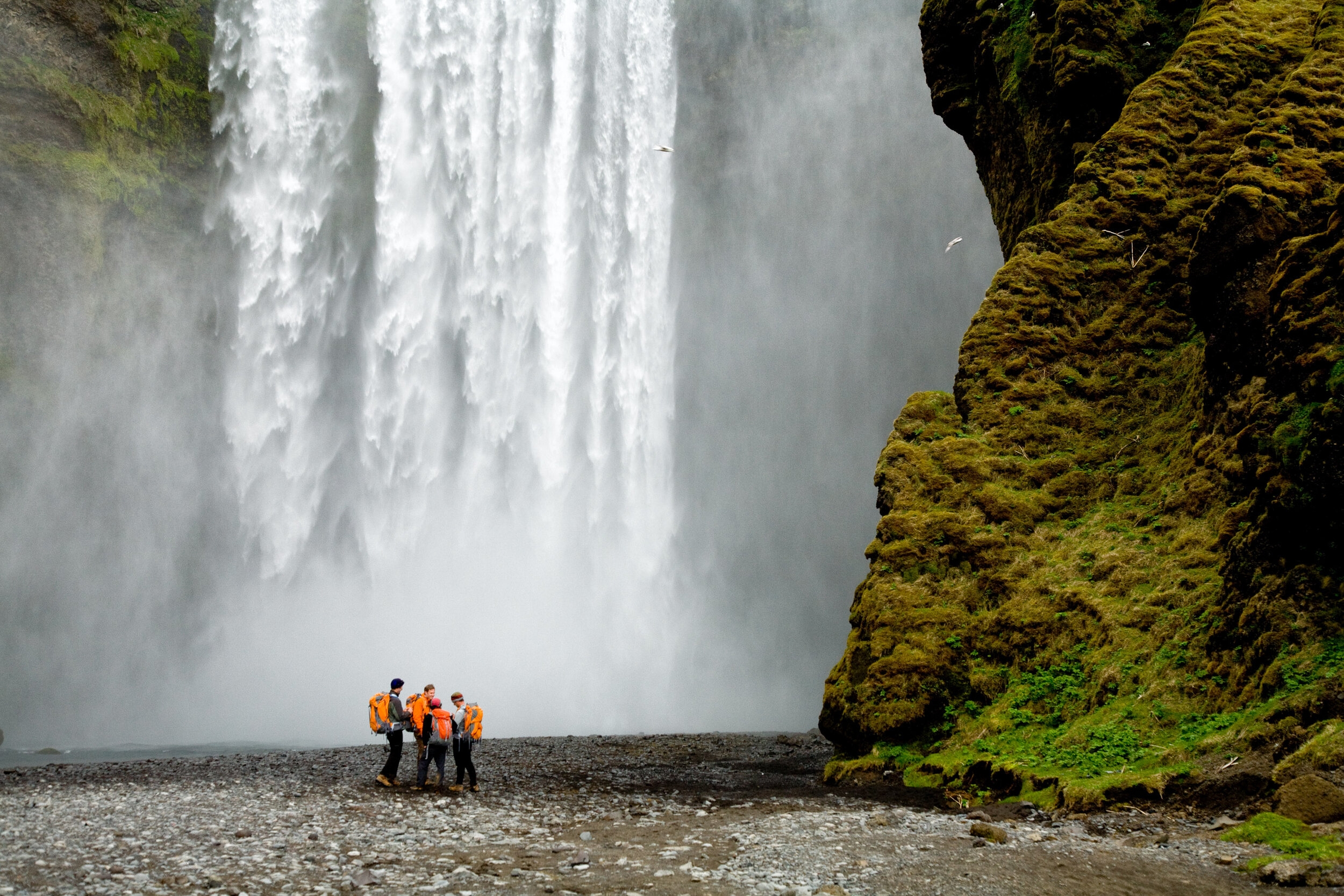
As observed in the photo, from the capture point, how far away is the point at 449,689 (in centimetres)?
2919

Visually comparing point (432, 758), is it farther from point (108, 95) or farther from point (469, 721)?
point (108, 95)

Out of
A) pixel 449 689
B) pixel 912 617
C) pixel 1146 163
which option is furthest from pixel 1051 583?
pixel 449 689

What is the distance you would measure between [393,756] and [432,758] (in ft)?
2.30

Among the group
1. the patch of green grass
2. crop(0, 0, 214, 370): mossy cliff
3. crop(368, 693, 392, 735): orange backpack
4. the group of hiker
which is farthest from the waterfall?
the patch of green grass

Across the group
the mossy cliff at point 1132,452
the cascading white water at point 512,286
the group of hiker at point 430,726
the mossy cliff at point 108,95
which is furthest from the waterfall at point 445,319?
the mossy cliff at point 1132,452

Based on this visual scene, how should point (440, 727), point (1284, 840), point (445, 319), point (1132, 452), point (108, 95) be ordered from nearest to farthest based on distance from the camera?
point (1284, 840), point (440, 727), point (1132, 452), point (108, 95), point (445, 319)

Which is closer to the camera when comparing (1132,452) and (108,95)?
(1132,452)

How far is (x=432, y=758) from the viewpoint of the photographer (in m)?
12.6

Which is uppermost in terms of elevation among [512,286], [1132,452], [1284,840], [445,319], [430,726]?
[512,286]

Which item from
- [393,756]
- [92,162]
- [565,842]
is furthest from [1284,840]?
[92,162]

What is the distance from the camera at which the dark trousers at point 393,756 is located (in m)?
12.8

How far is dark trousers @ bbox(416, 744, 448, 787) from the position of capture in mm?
12305

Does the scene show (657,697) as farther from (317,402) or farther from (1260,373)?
(1260,373)

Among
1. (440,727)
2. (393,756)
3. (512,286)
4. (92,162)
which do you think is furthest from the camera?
(512,286)
